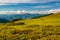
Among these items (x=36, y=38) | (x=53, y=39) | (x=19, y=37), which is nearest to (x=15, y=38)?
(x=19, y=37)

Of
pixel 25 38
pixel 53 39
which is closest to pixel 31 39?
pixel 25 38

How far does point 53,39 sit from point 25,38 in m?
4.39

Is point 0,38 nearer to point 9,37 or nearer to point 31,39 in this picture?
point 9,37

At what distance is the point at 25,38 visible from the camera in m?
30.5

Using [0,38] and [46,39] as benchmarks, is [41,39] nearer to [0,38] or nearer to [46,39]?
[46,39]

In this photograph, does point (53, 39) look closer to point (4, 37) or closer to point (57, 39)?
point (57, 39)

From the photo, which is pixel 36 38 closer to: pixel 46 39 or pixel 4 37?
pixel 46 39

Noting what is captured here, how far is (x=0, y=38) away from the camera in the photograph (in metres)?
30.8

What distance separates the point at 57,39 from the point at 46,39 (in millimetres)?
1685

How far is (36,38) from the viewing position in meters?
30.9

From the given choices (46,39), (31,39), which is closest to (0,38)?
(31,39)

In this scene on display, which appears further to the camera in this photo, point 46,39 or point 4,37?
point 4,37

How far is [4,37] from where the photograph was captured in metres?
31.5

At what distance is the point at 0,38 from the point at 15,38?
94.0 inches
